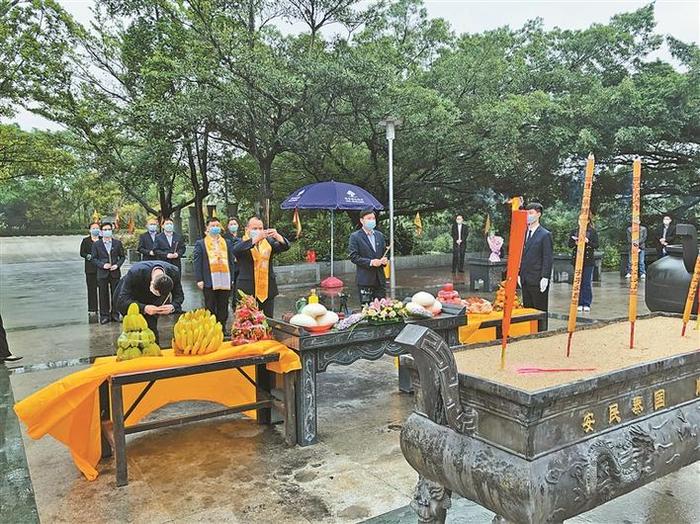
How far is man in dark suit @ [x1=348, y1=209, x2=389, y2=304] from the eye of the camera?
19.7 feet

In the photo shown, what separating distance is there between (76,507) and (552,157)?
14.1 meters

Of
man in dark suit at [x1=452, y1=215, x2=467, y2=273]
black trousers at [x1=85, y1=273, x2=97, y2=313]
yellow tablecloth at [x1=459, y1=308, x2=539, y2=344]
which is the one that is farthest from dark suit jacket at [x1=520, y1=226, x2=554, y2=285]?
man in dark suit at [x1=452, y1=215, x2=467, y2=273]

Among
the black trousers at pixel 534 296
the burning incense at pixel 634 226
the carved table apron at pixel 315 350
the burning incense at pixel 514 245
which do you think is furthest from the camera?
the black trousers at pixel 534 296

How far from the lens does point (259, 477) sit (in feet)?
10.9

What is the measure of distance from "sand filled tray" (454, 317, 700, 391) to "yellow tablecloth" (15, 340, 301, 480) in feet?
5.16

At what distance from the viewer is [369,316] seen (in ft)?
13.2

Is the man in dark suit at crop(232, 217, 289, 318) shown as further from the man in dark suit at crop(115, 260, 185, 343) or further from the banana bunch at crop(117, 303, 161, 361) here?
the banana bunch at crop(117, 303, 161, 361)

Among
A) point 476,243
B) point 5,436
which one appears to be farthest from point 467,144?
point 5,436

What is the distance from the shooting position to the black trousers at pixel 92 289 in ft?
29.5

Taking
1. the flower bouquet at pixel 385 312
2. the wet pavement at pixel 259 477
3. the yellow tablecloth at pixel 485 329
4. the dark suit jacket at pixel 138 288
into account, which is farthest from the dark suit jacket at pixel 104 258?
the yellow tablecloth at pixel 485 329

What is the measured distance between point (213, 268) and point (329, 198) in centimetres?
523

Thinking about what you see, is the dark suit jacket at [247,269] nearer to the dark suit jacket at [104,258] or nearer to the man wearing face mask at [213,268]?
the man wearing face mask at [213,268]

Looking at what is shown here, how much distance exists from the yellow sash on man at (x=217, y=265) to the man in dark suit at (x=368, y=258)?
1.31 metres

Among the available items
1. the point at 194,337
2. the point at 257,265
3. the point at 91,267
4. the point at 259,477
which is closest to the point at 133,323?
the point at 194,337
